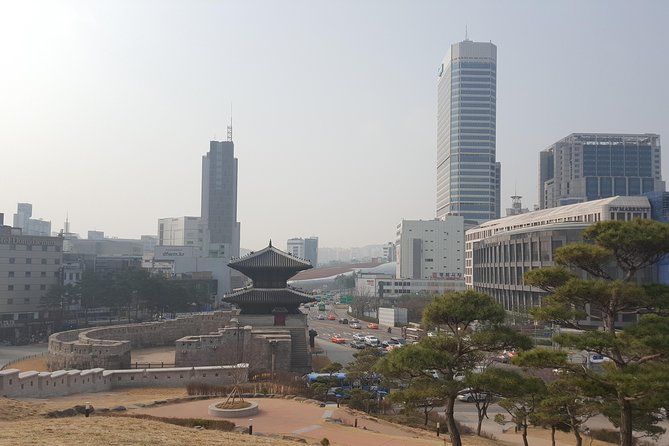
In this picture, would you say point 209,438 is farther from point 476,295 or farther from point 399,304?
point 399,304

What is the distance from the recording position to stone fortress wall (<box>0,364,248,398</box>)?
112ft

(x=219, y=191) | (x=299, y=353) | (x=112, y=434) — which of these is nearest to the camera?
(x=112, y=434)

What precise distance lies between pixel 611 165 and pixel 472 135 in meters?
47.0

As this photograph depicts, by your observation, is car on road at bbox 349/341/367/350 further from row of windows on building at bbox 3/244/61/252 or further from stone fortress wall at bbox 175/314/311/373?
row of windows on building at bbox 3/244/61/252

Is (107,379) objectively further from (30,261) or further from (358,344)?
(30,261)

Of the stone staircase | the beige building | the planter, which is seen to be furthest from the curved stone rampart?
the beige building

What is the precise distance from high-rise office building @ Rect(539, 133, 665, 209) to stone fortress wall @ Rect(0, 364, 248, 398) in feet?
536

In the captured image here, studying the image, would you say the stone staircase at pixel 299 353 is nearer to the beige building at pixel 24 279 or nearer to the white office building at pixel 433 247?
the beige building at pixel 24 279

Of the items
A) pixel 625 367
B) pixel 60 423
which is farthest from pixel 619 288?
pixel 60 423

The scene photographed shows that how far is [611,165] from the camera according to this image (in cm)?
18262

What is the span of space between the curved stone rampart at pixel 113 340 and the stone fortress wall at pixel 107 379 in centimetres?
625

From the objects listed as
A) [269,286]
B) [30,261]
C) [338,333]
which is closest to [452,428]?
[269,286]

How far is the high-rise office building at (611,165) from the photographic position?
17950cm

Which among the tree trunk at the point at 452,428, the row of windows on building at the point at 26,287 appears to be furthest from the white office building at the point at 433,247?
the tree trunk at the point at 452,428
